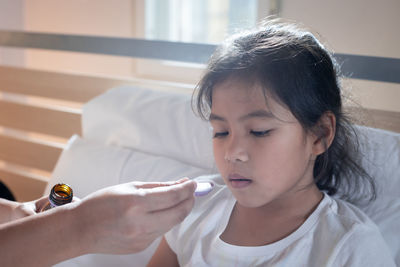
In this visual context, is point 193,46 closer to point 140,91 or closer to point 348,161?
point 140,91

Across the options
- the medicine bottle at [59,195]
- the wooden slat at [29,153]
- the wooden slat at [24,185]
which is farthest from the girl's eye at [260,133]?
the wooden slat at [24,185]

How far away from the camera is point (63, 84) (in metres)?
1.83

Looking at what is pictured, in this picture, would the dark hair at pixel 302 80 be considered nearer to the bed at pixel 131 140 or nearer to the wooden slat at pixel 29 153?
the bed at pixel 131 140

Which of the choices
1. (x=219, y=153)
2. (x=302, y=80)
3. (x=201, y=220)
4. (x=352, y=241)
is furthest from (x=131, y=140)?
(x=352, y=241)

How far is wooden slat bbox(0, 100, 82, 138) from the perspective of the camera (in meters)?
1.81

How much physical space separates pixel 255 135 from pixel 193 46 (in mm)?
688

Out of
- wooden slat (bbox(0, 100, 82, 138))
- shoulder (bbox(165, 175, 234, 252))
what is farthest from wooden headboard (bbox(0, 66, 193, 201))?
shoulder (bbox(165, 175, 234, 252))

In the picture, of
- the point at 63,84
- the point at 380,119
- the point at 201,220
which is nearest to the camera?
the point at 201,220

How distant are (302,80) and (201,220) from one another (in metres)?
0.39

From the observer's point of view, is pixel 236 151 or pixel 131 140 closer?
pixel 236 151

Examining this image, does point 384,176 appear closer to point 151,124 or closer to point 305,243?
point 305,243

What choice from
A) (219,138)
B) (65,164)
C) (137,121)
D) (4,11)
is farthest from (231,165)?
(4,11)

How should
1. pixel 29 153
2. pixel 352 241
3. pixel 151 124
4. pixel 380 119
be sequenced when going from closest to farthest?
pixel 352 241 < pixel 380 119 < pixel 151 124 < pixel 29 153

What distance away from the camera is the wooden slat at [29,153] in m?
1.90
